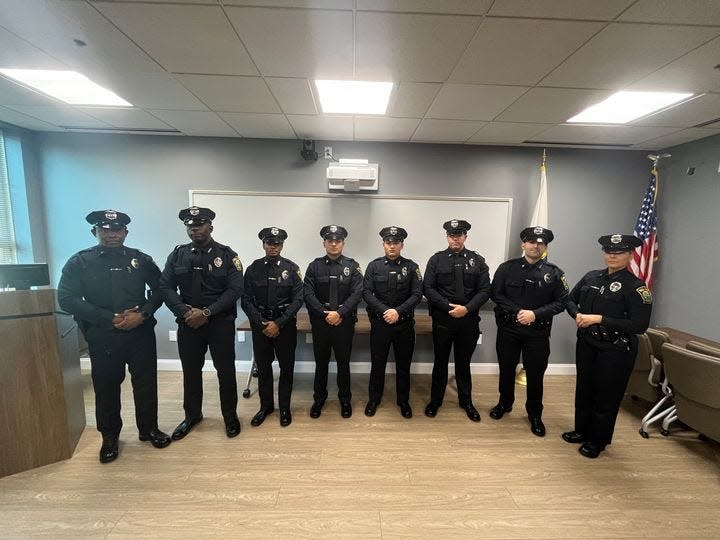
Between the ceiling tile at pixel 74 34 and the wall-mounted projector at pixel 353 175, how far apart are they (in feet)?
5.56

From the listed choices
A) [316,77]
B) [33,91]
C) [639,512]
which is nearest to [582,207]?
[639,512]

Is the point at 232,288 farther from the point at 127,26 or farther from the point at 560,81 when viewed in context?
the point at 560,81

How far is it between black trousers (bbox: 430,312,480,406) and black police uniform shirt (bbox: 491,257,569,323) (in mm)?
323

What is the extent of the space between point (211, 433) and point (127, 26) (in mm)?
2921

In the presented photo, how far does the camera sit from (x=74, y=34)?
1662 millimetres

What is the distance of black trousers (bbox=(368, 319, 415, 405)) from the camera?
2680 mm

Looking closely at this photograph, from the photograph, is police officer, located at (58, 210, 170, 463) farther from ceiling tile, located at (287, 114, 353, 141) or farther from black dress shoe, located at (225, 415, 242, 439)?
ceiling tile, located at (287, 114, 353, 141)

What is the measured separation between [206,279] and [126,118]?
2001mm

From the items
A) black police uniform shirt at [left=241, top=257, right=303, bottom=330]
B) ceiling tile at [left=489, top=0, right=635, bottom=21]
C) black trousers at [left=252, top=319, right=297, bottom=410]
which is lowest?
black trousers at [left=252, top=319, right=297, bottom=410]

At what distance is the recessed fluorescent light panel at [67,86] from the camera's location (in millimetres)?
2141

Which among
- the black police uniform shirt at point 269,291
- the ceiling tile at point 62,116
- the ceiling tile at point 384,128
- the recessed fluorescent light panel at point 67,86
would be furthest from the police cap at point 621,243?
the ceiling tile at point 62,116

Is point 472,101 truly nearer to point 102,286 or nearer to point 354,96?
point 354,96

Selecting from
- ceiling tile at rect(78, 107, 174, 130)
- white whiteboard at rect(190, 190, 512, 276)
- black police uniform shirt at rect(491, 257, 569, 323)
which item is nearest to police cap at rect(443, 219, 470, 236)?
black police uniform shirt at rect(491, 257, 569, 323)

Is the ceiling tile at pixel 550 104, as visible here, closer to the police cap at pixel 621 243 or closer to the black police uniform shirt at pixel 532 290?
the police cap at pixel 621 243
